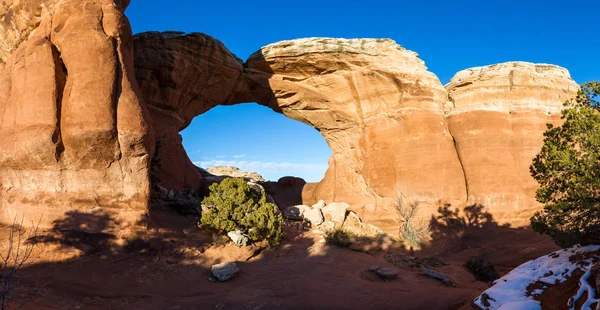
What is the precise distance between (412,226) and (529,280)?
10621 mm

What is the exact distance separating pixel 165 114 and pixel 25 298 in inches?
615

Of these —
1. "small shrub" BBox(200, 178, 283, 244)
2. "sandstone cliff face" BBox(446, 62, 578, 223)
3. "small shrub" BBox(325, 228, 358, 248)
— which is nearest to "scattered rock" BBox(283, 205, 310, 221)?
"small shrub" BBox(325, 228, 358, 248)

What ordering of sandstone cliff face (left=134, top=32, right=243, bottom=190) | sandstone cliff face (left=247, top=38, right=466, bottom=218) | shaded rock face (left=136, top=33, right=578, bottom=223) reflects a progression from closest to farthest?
shaded rock face (left=136, top=33, right=578, bottom=223) → sandstone cliff face (left=247, top=38, right=466, bottom=218) → sandstone cliff face (left=134, top=32, right=243, bottom=190)

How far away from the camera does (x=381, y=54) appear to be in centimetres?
2097

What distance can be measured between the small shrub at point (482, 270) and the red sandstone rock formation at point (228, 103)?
5475mm

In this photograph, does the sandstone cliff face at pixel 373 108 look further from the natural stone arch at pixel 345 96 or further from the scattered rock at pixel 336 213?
the scattered rock at pixel 336 213

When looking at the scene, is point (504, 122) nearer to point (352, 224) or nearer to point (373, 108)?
point (373, 108)

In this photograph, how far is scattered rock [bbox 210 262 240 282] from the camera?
36.5ft

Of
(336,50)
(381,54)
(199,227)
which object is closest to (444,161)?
(381,54)

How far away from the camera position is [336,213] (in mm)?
18656

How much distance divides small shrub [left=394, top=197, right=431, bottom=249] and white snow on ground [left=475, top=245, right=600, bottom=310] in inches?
341

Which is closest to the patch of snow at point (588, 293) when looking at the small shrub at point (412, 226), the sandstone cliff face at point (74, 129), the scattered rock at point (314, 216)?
the small shrub at point (412, 226)

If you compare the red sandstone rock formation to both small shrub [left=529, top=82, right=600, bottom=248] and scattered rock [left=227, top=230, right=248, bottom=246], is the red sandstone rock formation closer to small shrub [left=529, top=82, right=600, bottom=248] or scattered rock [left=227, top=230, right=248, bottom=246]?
scattered rock [left=227, top=230, right=248, bottom=246]

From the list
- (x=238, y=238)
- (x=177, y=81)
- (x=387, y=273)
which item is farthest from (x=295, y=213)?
(x=177, y=81)
